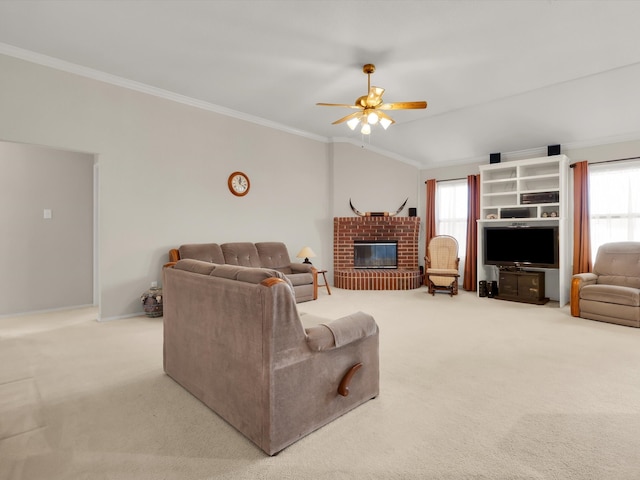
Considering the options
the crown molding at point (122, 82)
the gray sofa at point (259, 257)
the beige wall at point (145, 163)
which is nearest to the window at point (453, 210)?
the gray sofa at point (259, 257)

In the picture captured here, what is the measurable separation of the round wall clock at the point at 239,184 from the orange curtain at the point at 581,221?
17.6 feet

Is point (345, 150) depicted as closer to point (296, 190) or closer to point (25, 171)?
point (296, 190)

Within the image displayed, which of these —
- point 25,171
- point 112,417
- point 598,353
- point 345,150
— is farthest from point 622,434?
point 25,171

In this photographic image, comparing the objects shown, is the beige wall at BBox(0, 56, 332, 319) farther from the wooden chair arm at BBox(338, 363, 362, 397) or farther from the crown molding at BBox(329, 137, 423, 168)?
the wooden chair arm at BBox(338, 363, 362, 397)

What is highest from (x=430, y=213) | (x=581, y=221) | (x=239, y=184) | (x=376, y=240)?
(x=239, y=184)

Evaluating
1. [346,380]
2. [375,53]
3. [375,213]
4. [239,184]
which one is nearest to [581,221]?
[375,213]

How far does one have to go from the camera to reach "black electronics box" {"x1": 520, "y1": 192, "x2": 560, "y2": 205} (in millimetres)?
5445

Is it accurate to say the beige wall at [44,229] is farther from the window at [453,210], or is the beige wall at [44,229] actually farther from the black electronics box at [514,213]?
the black electronics box at [514,213]

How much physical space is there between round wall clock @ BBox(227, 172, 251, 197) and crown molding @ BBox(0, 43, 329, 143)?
96 centimetres

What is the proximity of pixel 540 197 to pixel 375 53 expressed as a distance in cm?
380

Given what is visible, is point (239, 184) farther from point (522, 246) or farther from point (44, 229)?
point (522, 246)

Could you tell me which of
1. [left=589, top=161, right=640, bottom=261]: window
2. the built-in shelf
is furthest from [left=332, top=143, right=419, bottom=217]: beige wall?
[left=589, top=161, right=640, bottom=261]: window

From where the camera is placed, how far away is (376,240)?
7152 millimetres

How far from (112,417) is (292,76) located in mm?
4011
